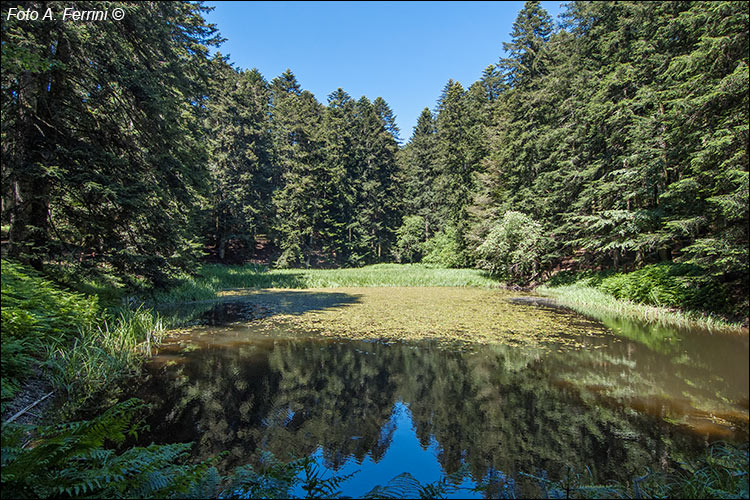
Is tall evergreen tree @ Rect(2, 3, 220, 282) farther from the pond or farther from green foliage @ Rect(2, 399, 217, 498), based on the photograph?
green foliage @ Rect(2, 399, 217, 498)

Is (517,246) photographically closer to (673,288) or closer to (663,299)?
(663,299)

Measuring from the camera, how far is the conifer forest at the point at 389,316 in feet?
10.1

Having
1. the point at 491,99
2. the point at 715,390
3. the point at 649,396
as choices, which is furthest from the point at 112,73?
the point at 491,99

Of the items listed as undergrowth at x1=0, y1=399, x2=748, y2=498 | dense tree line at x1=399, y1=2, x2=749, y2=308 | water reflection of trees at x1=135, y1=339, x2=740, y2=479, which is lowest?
water reflection of trees at x1=135, y1=339, x2=740, y2=479

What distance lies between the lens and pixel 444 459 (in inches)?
135

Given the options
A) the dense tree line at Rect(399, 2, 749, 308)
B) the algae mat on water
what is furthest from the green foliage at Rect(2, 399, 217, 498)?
the dense tree line at Rect(399, 2, 749, 308)

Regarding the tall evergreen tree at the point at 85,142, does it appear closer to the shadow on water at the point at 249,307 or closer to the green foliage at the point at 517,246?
the shadow on water at the point at 249,307

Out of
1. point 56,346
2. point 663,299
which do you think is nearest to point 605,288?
point 663,299

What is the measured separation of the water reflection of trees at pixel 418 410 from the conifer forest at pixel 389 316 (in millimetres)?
40

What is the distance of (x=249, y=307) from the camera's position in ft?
41.9

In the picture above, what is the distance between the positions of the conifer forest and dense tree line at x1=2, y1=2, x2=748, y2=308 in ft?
0.32

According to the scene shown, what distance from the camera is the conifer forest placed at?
10.1 feet

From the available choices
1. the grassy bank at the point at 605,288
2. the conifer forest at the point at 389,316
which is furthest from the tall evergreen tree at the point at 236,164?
the conifer forest at the point at 389,316

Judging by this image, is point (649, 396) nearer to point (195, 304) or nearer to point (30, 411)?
point (30, 411)
